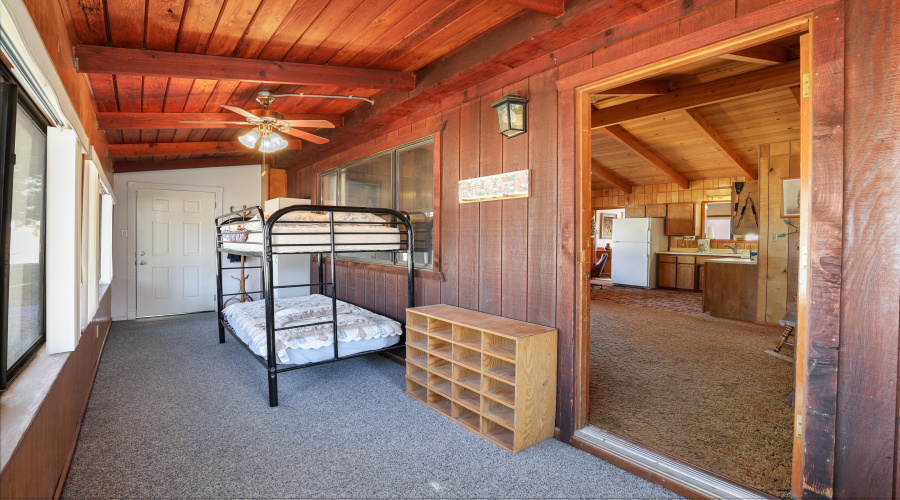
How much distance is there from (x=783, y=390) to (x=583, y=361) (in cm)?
186

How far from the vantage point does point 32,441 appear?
1.43 meters

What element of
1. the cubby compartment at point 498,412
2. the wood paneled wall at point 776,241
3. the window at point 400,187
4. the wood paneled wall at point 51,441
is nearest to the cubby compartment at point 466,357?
the cubby compartment at point 498,412

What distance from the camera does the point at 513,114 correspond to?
262 centimetres

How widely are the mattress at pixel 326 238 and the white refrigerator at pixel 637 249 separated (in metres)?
6.88

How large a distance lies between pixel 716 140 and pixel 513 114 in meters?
5.66

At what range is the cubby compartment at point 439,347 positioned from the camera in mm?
2814

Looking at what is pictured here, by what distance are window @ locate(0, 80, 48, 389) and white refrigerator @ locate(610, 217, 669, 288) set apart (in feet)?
30.1

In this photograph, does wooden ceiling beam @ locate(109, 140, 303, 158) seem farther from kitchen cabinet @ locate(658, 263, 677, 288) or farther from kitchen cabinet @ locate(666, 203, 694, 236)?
kitchen cabinet @ locate(666, 203, 694, 236)

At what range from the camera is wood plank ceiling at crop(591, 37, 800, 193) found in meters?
4.37

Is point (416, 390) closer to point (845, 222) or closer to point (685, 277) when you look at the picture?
point (845, 222)

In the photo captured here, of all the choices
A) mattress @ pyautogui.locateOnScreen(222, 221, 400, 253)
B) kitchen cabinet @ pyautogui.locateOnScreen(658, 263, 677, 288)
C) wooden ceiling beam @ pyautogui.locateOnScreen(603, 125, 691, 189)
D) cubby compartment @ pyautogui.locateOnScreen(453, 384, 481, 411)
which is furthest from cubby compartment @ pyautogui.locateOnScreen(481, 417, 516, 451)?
kitchen cabinet @ pyautogui.locateOnScreen(658, 263, 677, 288)

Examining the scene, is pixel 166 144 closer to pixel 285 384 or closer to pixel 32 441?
pixel 285 384

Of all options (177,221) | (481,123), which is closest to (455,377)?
(481,123)

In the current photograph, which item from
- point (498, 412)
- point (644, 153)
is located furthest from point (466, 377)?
point (644, 153)
